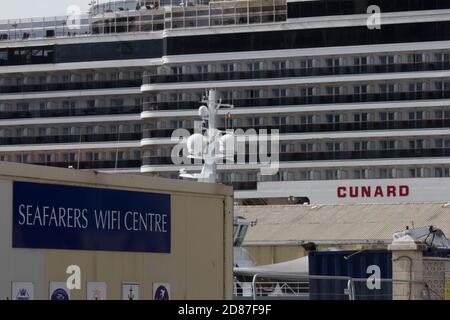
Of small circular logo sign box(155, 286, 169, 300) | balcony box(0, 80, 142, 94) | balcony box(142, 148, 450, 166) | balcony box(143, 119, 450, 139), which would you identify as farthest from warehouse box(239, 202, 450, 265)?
small circular logo sign box(155, 286, 169, 300)

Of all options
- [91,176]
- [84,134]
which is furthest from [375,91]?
[91,176]

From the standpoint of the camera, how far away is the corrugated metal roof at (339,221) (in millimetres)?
60312

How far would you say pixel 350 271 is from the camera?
29.8 meters

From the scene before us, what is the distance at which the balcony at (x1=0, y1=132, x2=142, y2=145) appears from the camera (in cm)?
8000

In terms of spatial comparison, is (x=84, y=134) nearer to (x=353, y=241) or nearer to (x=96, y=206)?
(x=353, y=241)

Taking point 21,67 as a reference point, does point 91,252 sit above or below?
below

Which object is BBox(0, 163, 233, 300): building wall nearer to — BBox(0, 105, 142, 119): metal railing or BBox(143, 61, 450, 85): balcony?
BBox(143, 61, 450, 85): balcony

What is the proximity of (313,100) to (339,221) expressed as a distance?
15904mm

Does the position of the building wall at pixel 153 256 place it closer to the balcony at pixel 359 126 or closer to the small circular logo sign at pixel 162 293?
the small circular logo sign at pixel 162 293

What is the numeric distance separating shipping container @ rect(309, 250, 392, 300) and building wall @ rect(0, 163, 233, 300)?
36.4 ft

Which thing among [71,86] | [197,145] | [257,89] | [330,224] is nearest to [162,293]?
[197,145]

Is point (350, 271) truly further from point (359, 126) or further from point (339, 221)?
point (359, 126)

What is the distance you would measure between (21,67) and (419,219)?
2823 centimetres
